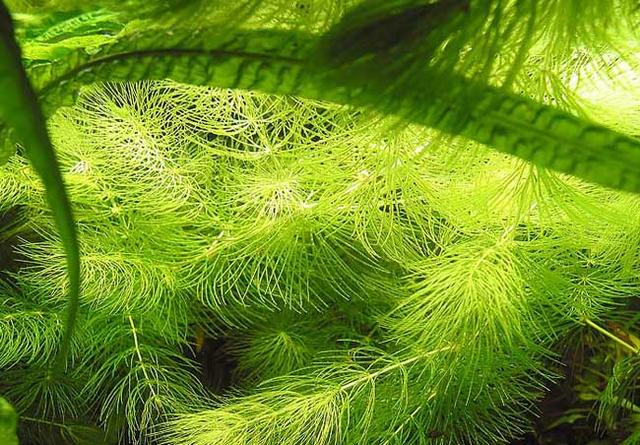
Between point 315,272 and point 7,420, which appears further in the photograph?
point 315,272

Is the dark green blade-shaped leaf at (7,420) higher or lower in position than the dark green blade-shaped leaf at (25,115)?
lower

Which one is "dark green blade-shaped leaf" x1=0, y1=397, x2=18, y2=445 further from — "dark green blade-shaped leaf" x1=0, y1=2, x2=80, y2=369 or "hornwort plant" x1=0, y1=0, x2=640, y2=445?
"hornwort plant" x1=0, y1=0, x2=640, y2=445

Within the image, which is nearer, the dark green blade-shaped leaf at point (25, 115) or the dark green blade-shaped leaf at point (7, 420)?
the dark green blade-shaped leaf at point (25, 115)

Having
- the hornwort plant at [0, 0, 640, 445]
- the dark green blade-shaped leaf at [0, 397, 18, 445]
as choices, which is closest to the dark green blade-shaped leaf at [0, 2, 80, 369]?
the dark green blade-shaped leaf at [0, 397, 18, 445]

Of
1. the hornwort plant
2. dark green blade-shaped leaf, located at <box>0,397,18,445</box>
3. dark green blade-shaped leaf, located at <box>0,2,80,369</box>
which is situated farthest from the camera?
the hornwort plant

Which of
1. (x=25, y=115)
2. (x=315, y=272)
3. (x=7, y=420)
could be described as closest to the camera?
(x=25, y=115)

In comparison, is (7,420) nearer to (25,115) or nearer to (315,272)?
(25,115)

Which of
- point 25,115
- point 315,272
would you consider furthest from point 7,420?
point 315,272

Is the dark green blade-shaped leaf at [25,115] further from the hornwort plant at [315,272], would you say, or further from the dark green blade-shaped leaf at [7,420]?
the hornwort plant at [315,272]

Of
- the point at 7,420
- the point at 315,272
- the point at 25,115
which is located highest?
the point at 25,115

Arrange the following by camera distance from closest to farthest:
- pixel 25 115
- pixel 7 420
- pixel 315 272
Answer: pixel 25 115 → pixel 7 420 → pixel 315 272

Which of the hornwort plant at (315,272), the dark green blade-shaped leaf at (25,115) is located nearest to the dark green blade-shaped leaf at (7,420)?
the dark green blade-shaped leaf at (25,115)
